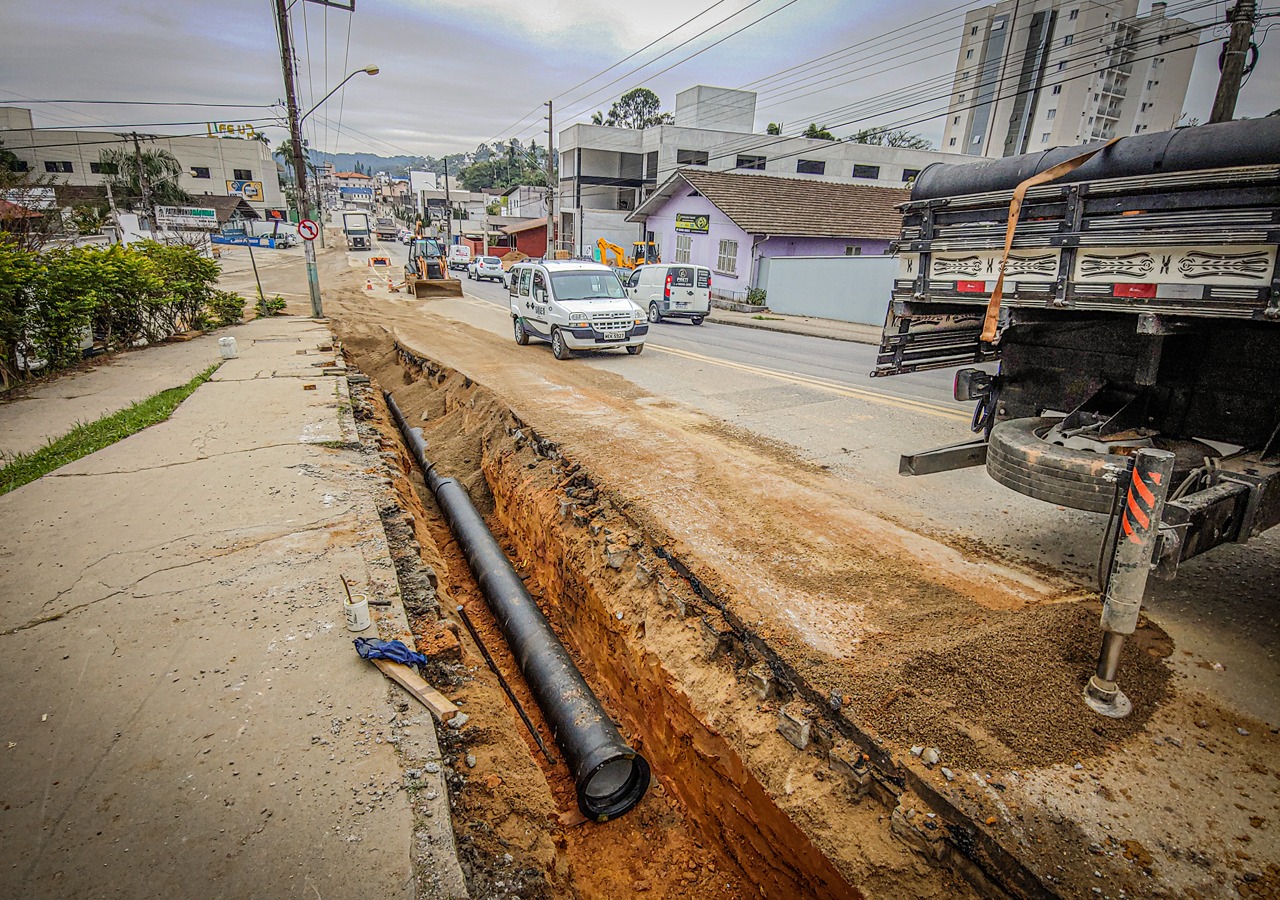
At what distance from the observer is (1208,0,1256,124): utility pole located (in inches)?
363

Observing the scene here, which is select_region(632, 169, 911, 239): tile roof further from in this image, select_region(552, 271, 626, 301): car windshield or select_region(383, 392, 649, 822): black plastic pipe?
select_region(383, 392, 649, 822): black plastic pipe

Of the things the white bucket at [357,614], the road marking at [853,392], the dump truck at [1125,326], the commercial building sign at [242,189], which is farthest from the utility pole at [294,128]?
the commercial building sign at [242,189]

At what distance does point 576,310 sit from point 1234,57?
11.6m

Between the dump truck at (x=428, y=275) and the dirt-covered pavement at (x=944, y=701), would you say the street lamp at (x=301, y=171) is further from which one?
the dirt-covered pavement at (x=944, y=701)

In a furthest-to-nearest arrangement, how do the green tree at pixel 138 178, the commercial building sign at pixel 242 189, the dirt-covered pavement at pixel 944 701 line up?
A: 1. the commercial building sign at pixel 242 189
2. the green tree at pixel 138 178
3. the dirt-covered pavement at pixel 944 701

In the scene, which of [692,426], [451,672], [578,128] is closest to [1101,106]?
[578,128]

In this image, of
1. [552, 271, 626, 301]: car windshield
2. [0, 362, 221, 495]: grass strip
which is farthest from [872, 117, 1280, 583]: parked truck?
[552, 271, 626, 301]: car windshield

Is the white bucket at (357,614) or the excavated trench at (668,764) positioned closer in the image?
the excavated trench at (668,764)

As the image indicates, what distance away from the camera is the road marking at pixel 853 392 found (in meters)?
8.43

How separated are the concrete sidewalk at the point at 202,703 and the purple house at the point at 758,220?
23.4 m

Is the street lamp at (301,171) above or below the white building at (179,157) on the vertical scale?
below

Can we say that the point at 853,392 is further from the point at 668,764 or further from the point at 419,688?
the point at 419,688

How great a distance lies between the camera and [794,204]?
27.3 m

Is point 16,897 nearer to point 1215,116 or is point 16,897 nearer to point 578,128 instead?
point 1215,116
